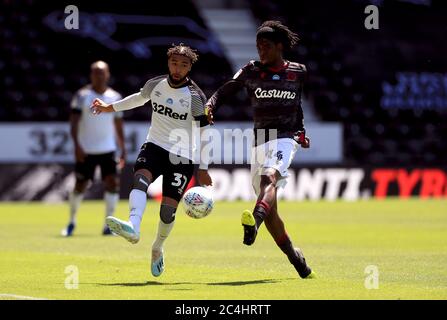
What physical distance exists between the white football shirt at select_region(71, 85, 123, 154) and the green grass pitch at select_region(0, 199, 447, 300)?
1398 millimetres

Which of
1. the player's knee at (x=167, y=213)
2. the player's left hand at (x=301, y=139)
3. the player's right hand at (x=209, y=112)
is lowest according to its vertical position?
the player's knee at (x=167, y=213)

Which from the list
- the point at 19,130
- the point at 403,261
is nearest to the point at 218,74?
the point at 19,130

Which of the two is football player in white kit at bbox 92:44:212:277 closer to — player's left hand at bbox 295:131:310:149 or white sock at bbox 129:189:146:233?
white sock at bbox 129:189:146:233

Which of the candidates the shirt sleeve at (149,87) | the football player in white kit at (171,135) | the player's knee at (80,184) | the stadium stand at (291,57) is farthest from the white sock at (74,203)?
the stadium stand at (291,57)

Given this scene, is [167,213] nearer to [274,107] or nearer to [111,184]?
[274,107]

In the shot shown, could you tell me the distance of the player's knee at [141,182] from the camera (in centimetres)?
1162

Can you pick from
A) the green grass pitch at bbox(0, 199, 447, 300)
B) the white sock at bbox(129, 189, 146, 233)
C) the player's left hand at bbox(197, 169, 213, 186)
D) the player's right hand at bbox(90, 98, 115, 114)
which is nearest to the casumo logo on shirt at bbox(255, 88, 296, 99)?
the player's left hand at bbox(197, 169, 213, 186)

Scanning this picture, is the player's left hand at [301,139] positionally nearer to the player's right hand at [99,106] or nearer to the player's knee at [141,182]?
the player's knee at [141,182]

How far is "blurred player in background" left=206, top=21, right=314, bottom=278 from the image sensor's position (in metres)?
11.5

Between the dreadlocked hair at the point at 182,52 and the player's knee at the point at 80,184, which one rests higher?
the dreadlocked hair at the point at 182,52

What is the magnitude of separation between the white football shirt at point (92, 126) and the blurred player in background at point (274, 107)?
280 inches

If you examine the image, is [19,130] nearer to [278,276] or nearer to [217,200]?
[217,200]

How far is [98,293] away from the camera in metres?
10.1

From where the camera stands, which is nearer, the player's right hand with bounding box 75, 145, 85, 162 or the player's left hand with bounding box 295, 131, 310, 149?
the player's left hand with bounding box 295, 131, 310, 149
